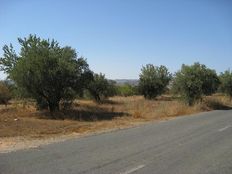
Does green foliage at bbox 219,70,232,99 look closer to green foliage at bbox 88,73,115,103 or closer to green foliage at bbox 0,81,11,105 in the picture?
green foliage at bbox 88,73,115,103

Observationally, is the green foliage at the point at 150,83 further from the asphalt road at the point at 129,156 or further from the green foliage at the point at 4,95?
the asphalt road at the point at 129,156

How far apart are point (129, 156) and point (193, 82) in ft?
102

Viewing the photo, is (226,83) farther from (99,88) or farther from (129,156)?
(129,156)

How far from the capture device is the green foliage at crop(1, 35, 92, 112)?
29.0 metres

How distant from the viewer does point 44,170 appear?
9023 mm

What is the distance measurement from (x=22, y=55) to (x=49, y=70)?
2.53 metres

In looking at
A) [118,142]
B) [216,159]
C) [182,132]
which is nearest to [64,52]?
[182,132]

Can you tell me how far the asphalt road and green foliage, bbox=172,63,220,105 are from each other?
85.3ft

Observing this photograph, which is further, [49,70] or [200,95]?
[200,95]

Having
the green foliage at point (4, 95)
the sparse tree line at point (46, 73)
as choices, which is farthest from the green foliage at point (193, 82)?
the green foliage at point (4, 95)

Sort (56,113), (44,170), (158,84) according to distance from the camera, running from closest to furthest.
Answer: (44,170)
(56,113)
(158,84)

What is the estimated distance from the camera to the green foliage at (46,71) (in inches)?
1142

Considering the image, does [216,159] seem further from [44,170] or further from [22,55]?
[22,55]

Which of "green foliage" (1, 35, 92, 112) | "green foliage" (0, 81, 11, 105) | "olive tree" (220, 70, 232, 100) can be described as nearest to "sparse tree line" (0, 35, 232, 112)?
"green foliage" (1, 35, 92, 112)
